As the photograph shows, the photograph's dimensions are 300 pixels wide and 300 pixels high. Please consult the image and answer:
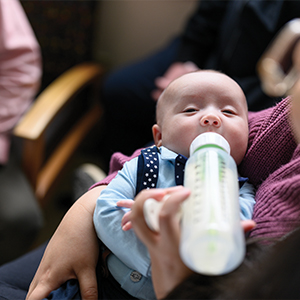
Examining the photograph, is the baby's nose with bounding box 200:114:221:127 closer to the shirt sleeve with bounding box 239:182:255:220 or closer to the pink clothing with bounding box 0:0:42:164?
the shirt sleeve with bounding box 239:182:255:220

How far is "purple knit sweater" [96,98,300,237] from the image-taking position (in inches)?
21.4

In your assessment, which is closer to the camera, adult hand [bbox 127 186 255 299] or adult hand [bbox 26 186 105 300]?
adult hand [bbox 127 186 255 299]

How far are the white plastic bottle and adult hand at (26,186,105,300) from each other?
0.27m

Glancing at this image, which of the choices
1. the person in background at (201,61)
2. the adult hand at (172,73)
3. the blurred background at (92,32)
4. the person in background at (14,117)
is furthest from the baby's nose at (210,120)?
the blurred background at (92,32)

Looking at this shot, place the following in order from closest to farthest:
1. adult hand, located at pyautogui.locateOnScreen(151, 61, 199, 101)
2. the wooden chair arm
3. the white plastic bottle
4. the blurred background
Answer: the white plastic bottle, the wooden chair arm, adult hand, located at pyautogui.locateOnScreen(151, 61, 199, 101), the blurred background

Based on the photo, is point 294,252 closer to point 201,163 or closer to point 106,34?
point 201,163

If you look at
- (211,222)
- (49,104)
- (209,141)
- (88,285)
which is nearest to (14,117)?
(49,104)

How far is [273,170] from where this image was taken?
2.23 ft

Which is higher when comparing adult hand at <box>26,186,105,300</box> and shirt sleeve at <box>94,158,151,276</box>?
shirt sleeve at <box>94,158,151,276</box>

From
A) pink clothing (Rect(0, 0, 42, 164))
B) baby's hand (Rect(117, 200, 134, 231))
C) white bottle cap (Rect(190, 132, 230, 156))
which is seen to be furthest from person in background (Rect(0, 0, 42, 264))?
white bottle cap (Rect(190, 132, 230, 156))

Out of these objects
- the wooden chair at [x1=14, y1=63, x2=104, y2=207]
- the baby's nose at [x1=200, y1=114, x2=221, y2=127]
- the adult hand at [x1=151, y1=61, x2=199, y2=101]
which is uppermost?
the baby's nose at [x1=200, y1=114, x2=221, y2=127]

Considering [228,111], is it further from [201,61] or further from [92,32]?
[92,32]

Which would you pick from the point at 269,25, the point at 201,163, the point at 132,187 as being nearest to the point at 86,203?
the point at 132,187

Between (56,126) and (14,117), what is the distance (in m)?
0.26
